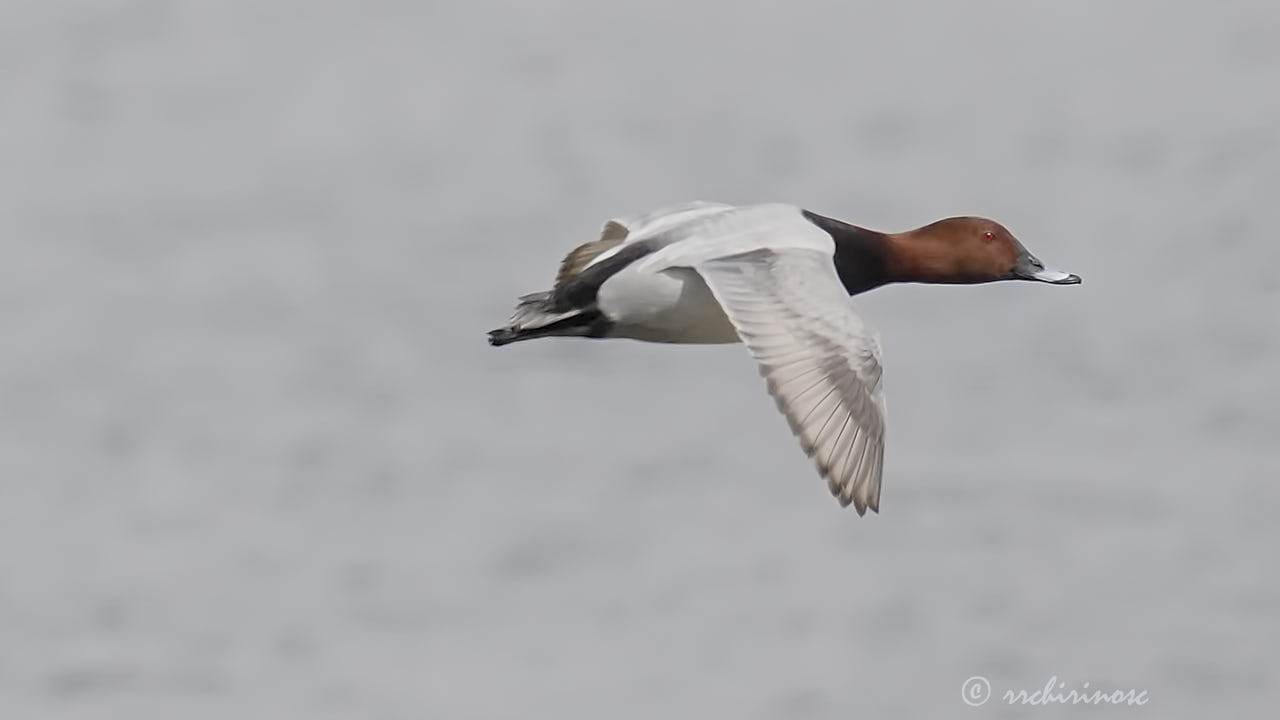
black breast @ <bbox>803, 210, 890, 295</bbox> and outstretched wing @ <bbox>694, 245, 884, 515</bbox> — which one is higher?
black breast @ <bbox>803, 210, 890, 295</bbox>

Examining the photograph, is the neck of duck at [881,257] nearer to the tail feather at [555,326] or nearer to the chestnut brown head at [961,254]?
the chestnut brown head at [961,254]

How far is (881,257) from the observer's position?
7.88 metres

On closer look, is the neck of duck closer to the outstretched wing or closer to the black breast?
the black breast

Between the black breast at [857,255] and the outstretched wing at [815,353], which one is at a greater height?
the black breast at [857,255]

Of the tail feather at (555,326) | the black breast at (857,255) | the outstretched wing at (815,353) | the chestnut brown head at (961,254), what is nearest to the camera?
the outstretched wing at (815,353)

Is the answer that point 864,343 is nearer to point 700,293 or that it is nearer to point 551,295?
point 700,293

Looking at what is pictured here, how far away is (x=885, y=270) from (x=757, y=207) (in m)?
0.59

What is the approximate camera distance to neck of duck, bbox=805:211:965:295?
772 cm

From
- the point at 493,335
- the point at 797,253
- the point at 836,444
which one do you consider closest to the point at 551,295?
A: the point at 493,335

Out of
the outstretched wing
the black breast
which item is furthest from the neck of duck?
the outstretched wing

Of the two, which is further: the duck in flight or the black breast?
the black breast

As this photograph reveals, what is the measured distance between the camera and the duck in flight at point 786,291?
646 centimetres

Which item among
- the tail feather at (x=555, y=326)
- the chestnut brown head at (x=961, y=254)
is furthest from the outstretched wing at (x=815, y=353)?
the chestnut brown head at (x=961, y=254)

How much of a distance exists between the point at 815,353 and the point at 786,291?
267mm
